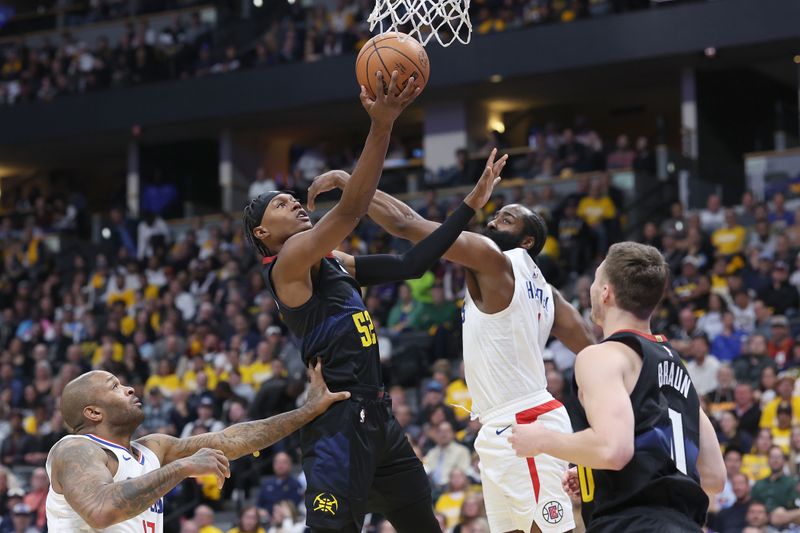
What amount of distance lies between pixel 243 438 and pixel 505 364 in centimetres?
136

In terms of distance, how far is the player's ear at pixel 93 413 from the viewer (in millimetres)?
5395

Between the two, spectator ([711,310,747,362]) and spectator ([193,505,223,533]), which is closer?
spectator ([193,505,223,533])

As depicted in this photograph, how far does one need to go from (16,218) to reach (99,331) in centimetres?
680

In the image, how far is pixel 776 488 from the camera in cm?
1055

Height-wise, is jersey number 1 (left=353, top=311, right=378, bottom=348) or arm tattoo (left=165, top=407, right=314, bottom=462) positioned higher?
jersey number 1 (left=353, top=311, right=378, bottom=348)

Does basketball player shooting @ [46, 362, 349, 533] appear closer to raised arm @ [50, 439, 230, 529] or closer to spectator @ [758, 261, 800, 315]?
raised arm @ [50, 439, 230, 529]

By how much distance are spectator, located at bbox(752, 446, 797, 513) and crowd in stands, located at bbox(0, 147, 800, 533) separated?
0.02 m

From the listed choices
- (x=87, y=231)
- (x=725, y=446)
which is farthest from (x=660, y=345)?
(x=87, y=231)

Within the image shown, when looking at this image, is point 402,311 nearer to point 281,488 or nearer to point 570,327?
point 281,488

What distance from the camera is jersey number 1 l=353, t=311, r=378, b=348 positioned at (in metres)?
5.62

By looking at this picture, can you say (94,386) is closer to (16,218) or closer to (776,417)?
(776,417)

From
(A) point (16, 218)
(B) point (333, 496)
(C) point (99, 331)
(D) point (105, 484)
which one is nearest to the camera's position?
(D) point (105, 484)

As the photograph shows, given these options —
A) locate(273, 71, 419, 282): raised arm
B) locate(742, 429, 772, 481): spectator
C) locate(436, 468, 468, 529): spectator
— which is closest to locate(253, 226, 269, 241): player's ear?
locate(273, 71, 419, 282): raised arm

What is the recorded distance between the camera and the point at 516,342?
6098 millimetres
